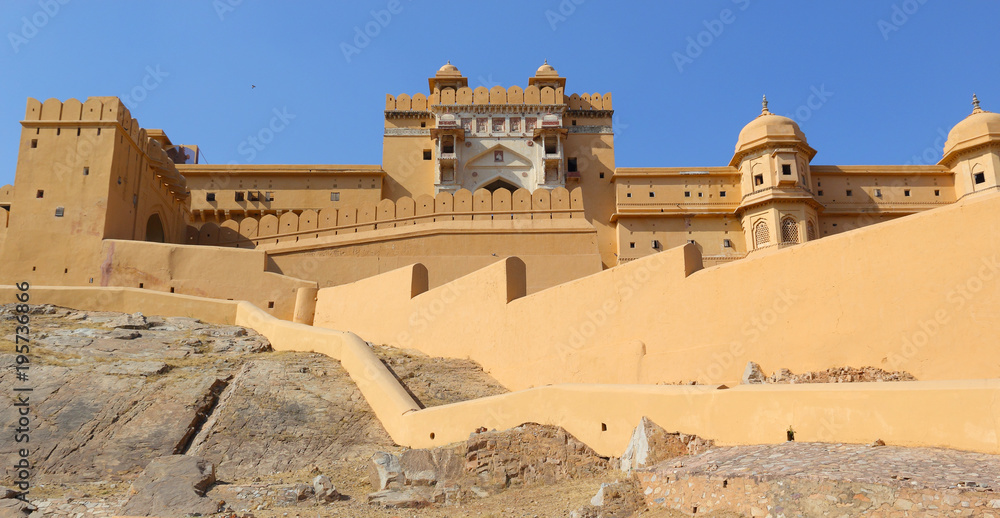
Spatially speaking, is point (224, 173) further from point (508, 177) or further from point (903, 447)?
point (903, 447)

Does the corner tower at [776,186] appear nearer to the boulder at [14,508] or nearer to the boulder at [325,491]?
the boulder at [325,491]

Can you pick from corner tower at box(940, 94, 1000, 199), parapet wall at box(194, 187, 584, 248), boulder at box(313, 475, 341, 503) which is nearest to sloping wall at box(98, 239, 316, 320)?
parapet wall at box(194, 187, 584, 248)

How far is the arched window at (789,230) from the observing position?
89.4 feet

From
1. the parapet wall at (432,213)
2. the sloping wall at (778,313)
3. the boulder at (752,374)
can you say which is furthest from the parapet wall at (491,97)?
the boulder at (752,374)

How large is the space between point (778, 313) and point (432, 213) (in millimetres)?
14092

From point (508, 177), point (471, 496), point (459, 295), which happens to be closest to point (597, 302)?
point (459, 295)

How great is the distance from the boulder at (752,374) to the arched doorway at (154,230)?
19.7 meters

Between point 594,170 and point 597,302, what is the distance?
71.5ft

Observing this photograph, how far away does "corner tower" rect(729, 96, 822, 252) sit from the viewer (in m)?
27.4

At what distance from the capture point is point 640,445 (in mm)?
5938

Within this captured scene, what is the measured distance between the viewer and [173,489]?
262 inches

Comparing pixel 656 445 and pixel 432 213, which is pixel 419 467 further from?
pixel 432 213

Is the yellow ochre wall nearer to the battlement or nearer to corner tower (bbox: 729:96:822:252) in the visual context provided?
the battlement

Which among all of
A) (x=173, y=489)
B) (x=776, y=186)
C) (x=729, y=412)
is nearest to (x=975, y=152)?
(x=776, y=186)
